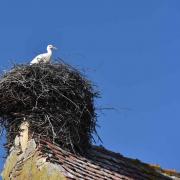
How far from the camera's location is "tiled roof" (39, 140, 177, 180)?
28.9ft

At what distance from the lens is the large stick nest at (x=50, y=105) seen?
9750 millimetres

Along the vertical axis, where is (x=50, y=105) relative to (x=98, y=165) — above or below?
above

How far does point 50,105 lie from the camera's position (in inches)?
395

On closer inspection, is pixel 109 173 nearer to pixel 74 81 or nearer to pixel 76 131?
pixel 76 131

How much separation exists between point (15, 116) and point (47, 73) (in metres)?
0.82

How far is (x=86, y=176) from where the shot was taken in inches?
344

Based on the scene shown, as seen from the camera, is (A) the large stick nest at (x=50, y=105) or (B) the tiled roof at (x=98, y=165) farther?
(A) the large stick nest at (x=50, y=105)

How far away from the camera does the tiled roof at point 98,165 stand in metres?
8.80

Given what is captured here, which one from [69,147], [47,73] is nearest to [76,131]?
[69,147]

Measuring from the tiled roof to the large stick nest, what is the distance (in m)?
0.25

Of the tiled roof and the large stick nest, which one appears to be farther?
the large stick nest

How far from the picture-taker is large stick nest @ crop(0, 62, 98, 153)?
9.75m

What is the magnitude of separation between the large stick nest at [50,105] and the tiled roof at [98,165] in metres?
0.25

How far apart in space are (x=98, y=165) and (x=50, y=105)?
1100 mm
